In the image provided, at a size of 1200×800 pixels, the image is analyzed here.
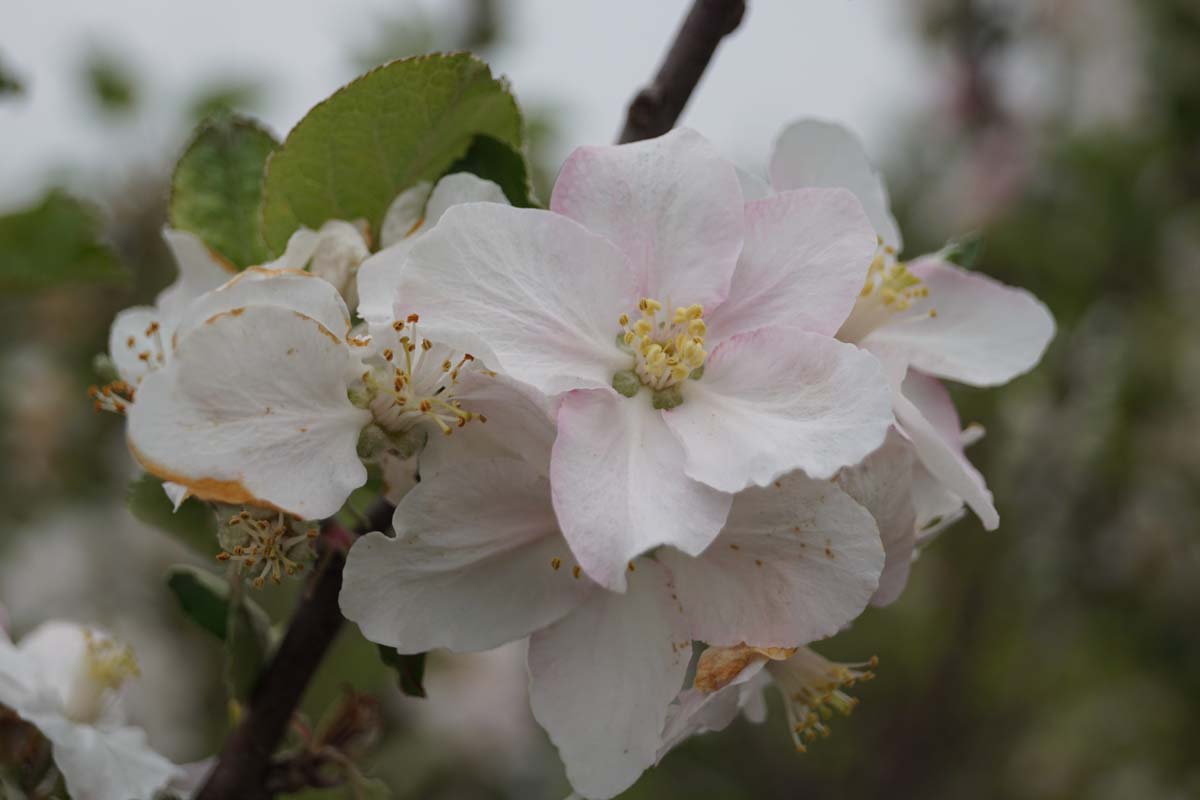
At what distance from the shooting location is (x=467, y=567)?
617 millimetres

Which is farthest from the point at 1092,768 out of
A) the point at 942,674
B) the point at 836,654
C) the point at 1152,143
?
the point at 1152,143

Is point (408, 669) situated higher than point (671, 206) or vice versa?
point (671, 206)

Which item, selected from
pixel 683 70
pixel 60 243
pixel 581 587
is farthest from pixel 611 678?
pixel 60 243

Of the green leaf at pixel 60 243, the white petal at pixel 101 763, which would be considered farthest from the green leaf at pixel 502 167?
the green leaf at pixel 60 243

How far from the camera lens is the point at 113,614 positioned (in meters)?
2.35

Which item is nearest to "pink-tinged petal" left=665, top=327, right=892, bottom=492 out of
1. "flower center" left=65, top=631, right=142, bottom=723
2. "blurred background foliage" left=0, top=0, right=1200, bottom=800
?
"flower center" left=65, top=631, right=142, bottom=723

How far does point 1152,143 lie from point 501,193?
233cm

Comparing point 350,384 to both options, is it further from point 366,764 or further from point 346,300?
point 366,764

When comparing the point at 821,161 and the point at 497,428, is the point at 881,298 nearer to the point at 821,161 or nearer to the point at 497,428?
the point at 821,161

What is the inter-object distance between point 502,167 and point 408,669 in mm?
288

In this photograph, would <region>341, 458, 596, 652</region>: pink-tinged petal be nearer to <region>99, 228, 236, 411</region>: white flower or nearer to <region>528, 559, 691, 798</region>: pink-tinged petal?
<region>528, 559, 691, 798</region>: pink-tinged petal

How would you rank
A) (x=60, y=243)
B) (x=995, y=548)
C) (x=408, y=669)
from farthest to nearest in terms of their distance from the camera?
(x=995, y=548) → (x=60, y=243) → (x=408, y=669)

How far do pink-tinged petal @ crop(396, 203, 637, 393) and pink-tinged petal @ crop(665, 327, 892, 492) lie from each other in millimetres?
52

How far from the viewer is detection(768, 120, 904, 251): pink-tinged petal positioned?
757 millimetres
